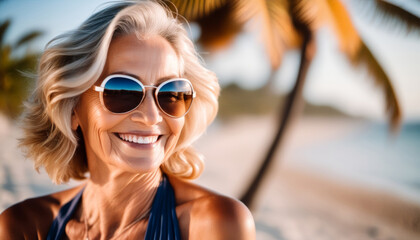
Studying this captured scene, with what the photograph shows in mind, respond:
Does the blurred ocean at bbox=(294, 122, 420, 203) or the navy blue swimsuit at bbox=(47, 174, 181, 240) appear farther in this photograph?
the blurred ocean at bbox=(294, 122, 420, 203)

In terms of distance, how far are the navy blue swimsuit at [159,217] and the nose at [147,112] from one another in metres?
0.38

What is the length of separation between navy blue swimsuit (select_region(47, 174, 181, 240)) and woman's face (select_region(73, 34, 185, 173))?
212 millimetres

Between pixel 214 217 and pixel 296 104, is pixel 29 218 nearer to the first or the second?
pixel 214 217

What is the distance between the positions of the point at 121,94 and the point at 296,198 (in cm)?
1241

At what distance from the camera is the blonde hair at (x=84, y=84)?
1.30 metres

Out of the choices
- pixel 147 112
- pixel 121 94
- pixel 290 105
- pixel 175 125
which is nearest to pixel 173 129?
pixel 175 125

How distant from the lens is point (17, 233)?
4.76ft

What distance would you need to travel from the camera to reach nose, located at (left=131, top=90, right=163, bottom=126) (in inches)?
50.6

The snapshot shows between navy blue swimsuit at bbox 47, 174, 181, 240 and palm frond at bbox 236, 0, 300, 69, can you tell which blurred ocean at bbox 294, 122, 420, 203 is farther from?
navy blue swimsuit at bbox 47, 174, 181, 240

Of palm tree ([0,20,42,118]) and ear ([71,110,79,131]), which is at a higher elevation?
ear ([71,110,79,131])

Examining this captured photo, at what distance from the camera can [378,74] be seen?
6.67 metres

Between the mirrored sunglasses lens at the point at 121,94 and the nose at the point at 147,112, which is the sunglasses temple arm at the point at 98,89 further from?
the nose at the point at 147,112

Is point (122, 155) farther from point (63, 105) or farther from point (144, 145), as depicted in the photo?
point (63, 105)

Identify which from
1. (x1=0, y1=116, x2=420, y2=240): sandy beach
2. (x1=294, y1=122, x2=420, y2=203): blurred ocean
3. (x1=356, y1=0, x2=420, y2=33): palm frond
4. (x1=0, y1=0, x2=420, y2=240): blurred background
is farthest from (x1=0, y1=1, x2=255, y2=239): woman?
(x1=294, y1=122, x2=420, y2=203): blurred ocean
